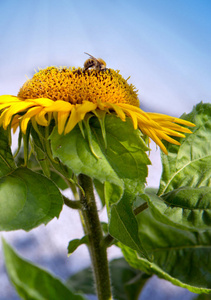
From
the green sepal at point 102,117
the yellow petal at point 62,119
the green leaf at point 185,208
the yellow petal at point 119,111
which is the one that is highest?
the yellow petal at point 119,111

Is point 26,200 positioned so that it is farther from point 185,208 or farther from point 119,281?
point 119,281

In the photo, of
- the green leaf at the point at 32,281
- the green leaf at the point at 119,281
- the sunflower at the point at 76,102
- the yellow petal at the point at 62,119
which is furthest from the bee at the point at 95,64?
the green leaf at the point at 119,281

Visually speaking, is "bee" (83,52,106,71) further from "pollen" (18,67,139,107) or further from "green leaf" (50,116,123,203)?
"green leaf" (50,116,123,203)

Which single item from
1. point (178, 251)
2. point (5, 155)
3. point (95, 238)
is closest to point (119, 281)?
point (178, 251)

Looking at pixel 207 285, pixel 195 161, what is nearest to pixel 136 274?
pixel 207 285

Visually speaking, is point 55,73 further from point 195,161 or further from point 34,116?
point 195,161

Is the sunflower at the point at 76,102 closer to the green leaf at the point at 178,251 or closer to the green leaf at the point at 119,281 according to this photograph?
the green leaf at the point at 178,251
